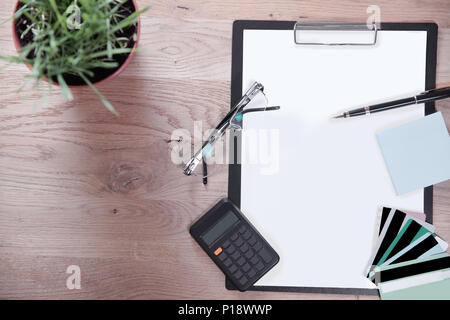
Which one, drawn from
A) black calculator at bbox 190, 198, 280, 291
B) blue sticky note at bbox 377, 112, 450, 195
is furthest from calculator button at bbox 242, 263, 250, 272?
blue sticky note at bbox 377, 112, 450, 195

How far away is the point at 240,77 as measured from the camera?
71 cm

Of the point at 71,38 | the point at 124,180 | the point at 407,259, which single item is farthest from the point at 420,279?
the point at 71,38

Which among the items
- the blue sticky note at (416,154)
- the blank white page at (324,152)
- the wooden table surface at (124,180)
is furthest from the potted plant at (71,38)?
the blue sticky note at (416,154)

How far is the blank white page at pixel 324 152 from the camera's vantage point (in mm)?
708

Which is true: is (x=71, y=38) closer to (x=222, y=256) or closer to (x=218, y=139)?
(x=218, y=139)

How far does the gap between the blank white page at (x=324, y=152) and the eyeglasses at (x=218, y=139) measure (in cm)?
1

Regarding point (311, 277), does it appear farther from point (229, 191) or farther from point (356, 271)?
point (229, 191)

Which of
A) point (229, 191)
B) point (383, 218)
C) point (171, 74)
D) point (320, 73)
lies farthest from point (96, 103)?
point (383, 218)

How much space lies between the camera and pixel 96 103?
2.37 ft

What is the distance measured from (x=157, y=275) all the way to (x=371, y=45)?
0.57m

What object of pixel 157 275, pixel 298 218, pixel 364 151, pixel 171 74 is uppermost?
pixel 171 74

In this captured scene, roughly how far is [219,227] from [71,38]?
1.30ft

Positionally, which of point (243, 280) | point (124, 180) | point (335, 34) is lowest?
point (243, 280)

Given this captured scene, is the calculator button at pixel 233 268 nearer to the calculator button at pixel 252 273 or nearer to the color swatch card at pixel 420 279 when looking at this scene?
the calculator button at pixel 252 273
